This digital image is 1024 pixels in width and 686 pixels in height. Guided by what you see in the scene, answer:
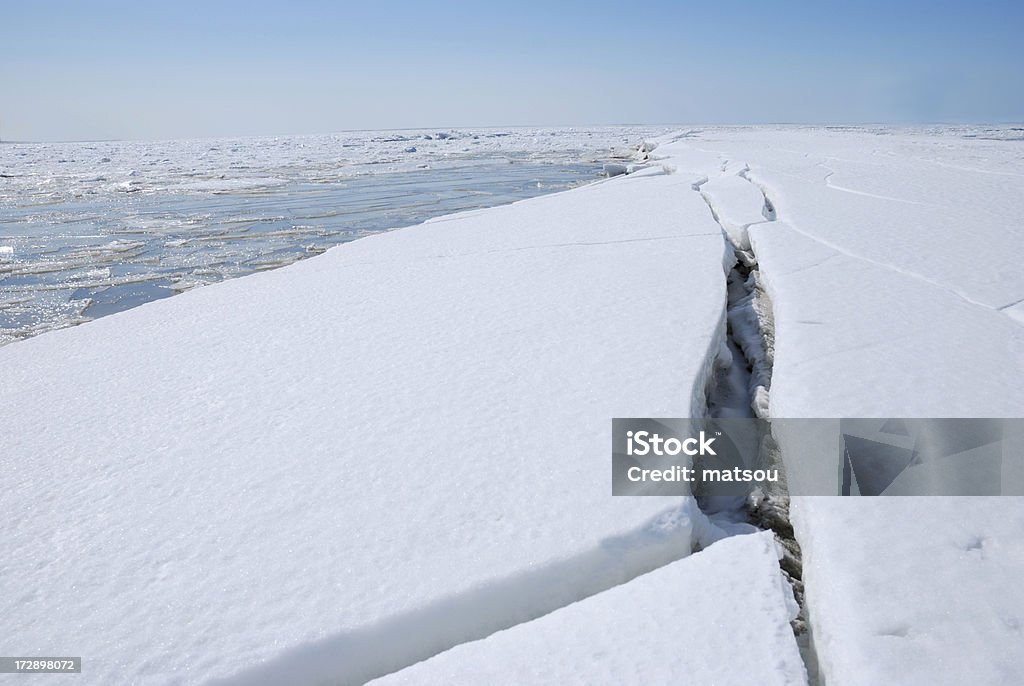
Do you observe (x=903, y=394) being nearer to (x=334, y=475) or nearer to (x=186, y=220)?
(x=334, y=475)

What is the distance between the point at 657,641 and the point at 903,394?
1.02m

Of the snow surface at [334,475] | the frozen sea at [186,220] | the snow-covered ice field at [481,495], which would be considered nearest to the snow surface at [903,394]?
the snow-covered ice field at [481,495]

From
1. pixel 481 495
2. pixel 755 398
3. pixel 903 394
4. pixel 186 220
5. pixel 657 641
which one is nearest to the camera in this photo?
pixel 657 641

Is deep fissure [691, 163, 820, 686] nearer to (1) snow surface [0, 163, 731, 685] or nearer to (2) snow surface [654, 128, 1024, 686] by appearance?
(2) snow surface [654, 128, 1024, 686]

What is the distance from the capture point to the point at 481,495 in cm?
127

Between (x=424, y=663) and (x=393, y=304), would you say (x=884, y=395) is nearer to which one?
Answer: (x=424, y=663)

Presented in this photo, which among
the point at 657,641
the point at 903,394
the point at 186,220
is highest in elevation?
the point at 186,220

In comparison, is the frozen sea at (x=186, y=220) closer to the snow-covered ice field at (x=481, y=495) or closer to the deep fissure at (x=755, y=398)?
the snow-covered ice field at (x=481, y=495)

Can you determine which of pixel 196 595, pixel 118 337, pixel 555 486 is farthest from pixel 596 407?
pixel 118 337

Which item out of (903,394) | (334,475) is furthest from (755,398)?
(334,475)

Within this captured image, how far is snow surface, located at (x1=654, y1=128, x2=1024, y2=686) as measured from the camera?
0.87 meters

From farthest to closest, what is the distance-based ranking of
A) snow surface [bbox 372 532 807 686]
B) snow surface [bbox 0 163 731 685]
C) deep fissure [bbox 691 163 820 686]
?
1. deep fissure [bbox 691 163 820 686]
2. snow surface [bbox 0 163 731 685]
3. snow surface [bbox 372 532 807 686]

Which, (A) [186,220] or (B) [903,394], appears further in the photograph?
(A) [186,220]

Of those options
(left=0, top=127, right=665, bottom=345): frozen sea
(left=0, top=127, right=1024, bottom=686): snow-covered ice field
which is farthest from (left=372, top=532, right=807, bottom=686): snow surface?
(left=0, top=127, right=665, bottom=345): frozen sea
